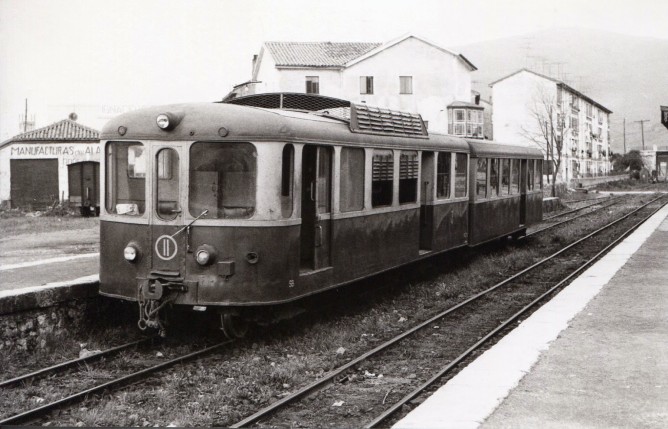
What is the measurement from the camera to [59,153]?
29906 mm

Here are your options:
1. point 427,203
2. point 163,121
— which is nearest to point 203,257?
point 163,121

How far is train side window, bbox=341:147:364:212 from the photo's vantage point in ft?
28.8

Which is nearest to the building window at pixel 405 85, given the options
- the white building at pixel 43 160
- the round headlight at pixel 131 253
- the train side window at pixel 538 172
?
the white building at pixel 43 160

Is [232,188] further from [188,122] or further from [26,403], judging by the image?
[26,403]

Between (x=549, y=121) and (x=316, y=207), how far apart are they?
44.5m

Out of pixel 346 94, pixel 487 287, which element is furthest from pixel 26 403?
pixel 346 94

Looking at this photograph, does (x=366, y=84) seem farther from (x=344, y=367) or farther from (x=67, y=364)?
(x=67, y=364)

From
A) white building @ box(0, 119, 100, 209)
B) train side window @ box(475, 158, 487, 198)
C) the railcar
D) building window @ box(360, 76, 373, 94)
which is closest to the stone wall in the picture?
train side window @ box(475, 158, 487, 198)

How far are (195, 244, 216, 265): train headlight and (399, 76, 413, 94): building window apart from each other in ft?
143

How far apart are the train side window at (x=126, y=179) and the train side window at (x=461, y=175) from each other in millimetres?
6413

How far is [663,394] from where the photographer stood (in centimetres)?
597

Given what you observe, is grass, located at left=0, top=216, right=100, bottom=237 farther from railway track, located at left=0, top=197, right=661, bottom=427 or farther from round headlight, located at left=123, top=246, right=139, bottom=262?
railway track, located at left=0, top=197, right=661, bottom=427

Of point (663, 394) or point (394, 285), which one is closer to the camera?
point (663, 394)

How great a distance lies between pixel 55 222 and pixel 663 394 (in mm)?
18935
